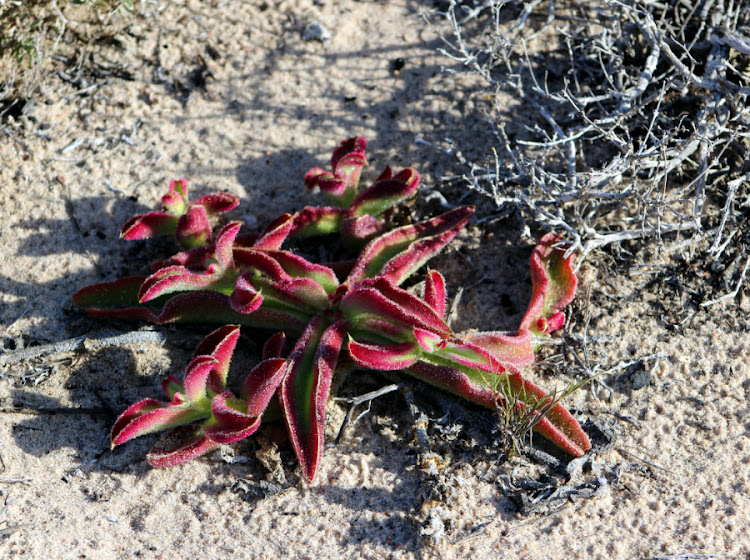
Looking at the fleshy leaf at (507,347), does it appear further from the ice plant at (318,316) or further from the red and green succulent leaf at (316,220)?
the red and green succulent leaf at (316,220)

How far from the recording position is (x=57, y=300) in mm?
2910

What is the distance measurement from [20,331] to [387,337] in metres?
1.49

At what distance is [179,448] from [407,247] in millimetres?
1154

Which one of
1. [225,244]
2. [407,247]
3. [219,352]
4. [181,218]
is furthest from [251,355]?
[407,247]

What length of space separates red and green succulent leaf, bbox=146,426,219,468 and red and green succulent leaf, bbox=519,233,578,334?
1.22 m

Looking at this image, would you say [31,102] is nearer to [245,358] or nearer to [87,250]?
[87,250]

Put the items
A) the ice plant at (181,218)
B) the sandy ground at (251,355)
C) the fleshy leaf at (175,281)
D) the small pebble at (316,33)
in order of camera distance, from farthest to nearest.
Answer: the small pebble at (316,33), the ice plant at (181,218), the fleshy leaf at (175,281), the sandy ground at (251,355)

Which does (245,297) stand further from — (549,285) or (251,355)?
(549,285)

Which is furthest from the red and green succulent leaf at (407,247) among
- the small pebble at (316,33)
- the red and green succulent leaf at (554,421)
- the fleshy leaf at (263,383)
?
the small pebble at (316,33)

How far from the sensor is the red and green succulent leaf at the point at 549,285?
8.70 feet

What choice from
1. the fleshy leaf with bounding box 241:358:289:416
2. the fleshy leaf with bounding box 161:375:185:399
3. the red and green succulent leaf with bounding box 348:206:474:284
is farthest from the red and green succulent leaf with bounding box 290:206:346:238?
the fleshy leaf with bounding box 161:375:185:399

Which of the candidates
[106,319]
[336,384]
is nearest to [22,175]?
[106,319]

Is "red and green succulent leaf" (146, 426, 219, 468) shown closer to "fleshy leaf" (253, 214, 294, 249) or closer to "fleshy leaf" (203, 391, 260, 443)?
"fleshy leaf" (203, 391, 260, 443)

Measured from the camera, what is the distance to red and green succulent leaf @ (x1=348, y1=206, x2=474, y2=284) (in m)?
2.74
